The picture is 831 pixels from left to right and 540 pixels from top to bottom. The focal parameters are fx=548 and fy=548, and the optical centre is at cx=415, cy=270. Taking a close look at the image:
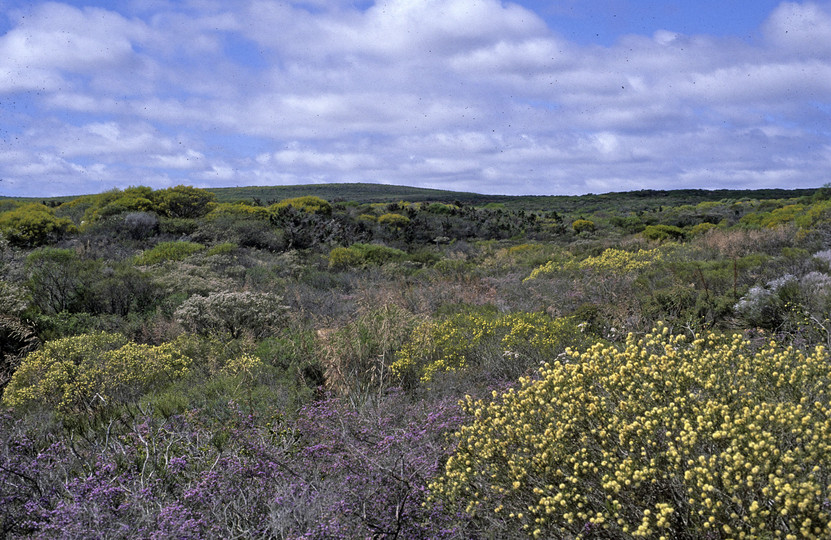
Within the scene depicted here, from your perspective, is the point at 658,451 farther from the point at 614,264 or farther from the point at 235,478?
the point at 614,264

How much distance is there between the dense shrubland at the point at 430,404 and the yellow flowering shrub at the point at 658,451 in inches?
0.7

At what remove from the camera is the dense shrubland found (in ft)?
8.10

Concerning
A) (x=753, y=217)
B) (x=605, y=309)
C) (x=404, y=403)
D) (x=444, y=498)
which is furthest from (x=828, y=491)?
(x=753, y=217)

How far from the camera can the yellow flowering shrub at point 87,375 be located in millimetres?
5770

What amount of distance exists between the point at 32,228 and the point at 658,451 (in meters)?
22.4

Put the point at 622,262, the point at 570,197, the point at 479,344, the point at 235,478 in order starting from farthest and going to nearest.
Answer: the point at 570,197 → the point at 622,262 → the point at 479,344 → the point at 235,478

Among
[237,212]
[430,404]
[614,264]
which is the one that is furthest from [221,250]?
[430,404]

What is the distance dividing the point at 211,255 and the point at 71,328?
7.05m

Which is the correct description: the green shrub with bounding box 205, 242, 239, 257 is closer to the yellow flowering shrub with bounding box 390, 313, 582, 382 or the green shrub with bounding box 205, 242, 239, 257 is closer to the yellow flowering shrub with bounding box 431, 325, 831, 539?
the yellow flowering shrub with bounding box 390, 313, 582, 382

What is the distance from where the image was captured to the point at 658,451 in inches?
101

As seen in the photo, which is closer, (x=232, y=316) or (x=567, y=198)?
(x=232, y=316)

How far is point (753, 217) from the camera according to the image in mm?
24391

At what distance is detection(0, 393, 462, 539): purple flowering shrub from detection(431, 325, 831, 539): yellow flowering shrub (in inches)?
14.9

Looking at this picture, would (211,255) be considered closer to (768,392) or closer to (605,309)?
(605,309)
